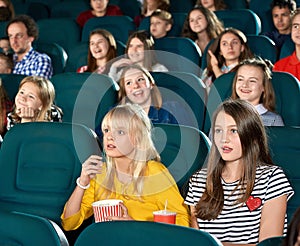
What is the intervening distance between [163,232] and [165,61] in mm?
3386

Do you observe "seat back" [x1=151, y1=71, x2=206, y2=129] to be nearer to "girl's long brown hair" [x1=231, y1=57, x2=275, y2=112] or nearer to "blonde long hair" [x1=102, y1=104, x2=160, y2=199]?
"girl's long brown hair" [x1=231, y1=57, x2=275, y2=112]

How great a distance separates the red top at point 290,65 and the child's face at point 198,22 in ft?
3.15

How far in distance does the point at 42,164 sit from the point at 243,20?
291 centimetres

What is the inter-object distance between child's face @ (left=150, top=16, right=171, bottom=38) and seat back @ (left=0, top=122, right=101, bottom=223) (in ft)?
8.59

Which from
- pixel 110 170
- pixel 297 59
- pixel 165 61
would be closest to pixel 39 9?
pixel 165 61

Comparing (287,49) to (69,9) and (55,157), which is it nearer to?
(55,157)

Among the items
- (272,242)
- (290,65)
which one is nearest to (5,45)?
(290,65)

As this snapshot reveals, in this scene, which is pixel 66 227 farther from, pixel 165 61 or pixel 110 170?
pixel 165 61

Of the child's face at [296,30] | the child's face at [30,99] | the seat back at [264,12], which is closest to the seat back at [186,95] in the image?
the child's face at [30,99]

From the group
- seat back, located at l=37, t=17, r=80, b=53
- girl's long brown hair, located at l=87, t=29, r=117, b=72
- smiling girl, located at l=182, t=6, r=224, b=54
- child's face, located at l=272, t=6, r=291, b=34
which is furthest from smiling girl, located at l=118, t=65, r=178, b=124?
seat back, located at l=37, t=17, r=80, b=53

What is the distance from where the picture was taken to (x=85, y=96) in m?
4.52

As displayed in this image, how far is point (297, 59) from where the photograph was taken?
474 cm

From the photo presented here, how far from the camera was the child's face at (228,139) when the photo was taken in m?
2.76

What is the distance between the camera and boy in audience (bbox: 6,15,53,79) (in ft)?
17.9
